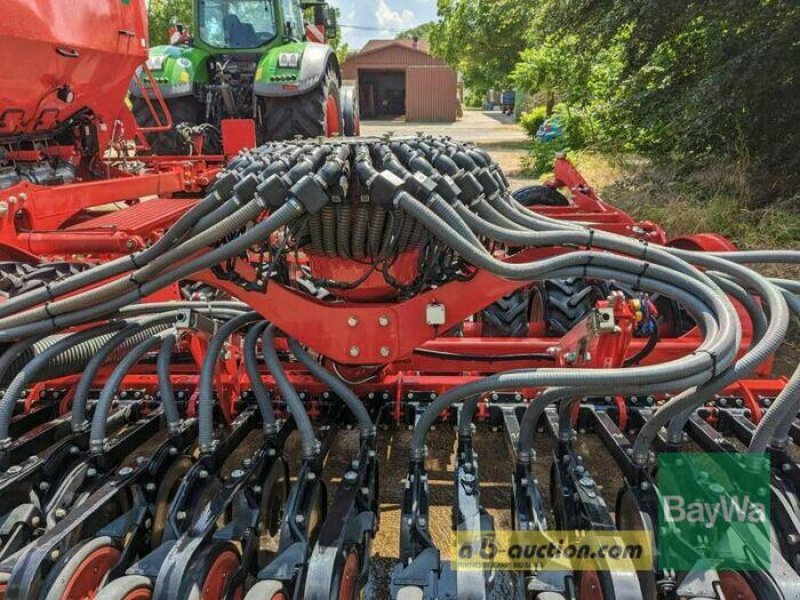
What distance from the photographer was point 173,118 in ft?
22.5

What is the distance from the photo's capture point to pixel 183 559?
146cm

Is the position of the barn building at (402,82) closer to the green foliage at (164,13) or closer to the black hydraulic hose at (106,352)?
the green foliage at (164,13)

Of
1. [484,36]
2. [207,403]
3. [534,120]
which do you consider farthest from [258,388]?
[484,36]

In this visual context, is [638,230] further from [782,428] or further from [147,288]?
[147,288]

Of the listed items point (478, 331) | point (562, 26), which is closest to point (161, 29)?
point (562, 26)

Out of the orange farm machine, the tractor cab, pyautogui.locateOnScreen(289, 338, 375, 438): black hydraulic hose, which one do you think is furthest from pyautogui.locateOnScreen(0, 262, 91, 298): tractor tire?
the tractor cab

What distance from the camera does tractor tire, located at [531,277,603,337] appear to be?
2773 mm

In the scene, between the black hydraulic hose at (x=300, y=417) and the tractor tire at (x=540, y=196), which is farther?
the tractor tire at (x=540, y=196)

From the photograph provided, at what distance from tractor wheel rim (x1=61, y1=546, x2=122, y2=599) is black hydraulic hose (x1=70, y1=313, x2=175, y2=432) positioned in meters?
0.59

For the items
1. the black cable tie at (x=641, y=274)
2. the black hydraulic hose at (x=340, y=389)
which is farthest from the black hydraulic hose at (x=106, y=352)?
the black cable tie at (x=641, y=274)

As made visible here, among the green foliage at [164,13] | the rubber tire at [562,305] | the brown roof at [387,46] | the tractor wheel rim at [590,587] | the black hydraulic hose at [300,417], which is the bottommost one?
the tractor wheel rim at [590,587]

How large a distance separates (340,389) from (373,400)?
0.41 meters

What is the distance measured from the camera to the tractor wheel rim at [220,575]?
59.1 inches

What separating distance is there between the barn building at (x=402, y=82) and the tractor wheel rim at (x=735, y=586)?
1339 inches
